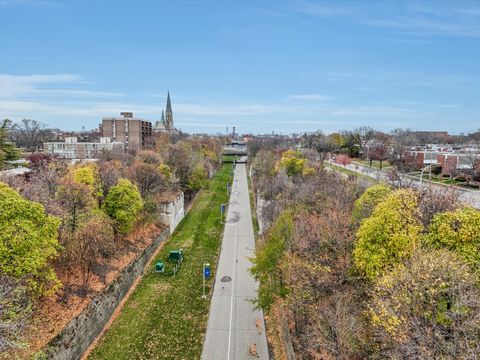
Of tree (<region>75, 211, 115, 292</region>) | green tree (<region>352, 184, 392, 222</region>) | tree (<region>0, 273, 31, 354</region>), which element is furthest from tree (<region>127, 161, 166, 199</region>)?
green tree (<region>352, 184, 392, 222</region>)

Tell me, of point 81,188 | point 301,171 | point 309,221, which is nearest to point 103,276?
point 81,188

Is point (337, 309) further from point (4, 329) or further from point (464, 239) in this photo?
point (4, 329)

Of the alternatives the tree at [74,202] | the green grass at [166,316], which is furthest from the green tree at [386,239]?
the tree at [74,202]

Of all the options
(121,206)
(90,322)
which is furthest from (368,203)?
Result: (121,206)

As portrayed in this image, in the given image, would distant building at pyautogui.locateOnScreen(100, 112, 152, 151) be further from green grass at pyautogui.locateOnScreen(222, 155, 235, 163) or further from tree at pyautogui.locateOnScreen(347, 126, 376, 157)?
tree at pyautogui.locateOnScreen(347, 126, 376, 157)

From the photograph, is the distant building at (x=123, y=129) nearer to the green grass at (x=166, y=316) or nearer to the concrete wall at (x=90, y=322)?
the green grass at (x=166, y=316)

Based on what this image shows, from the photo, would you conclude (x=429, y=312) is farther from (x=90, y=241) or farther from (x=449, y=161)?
(x=449, y=161)
